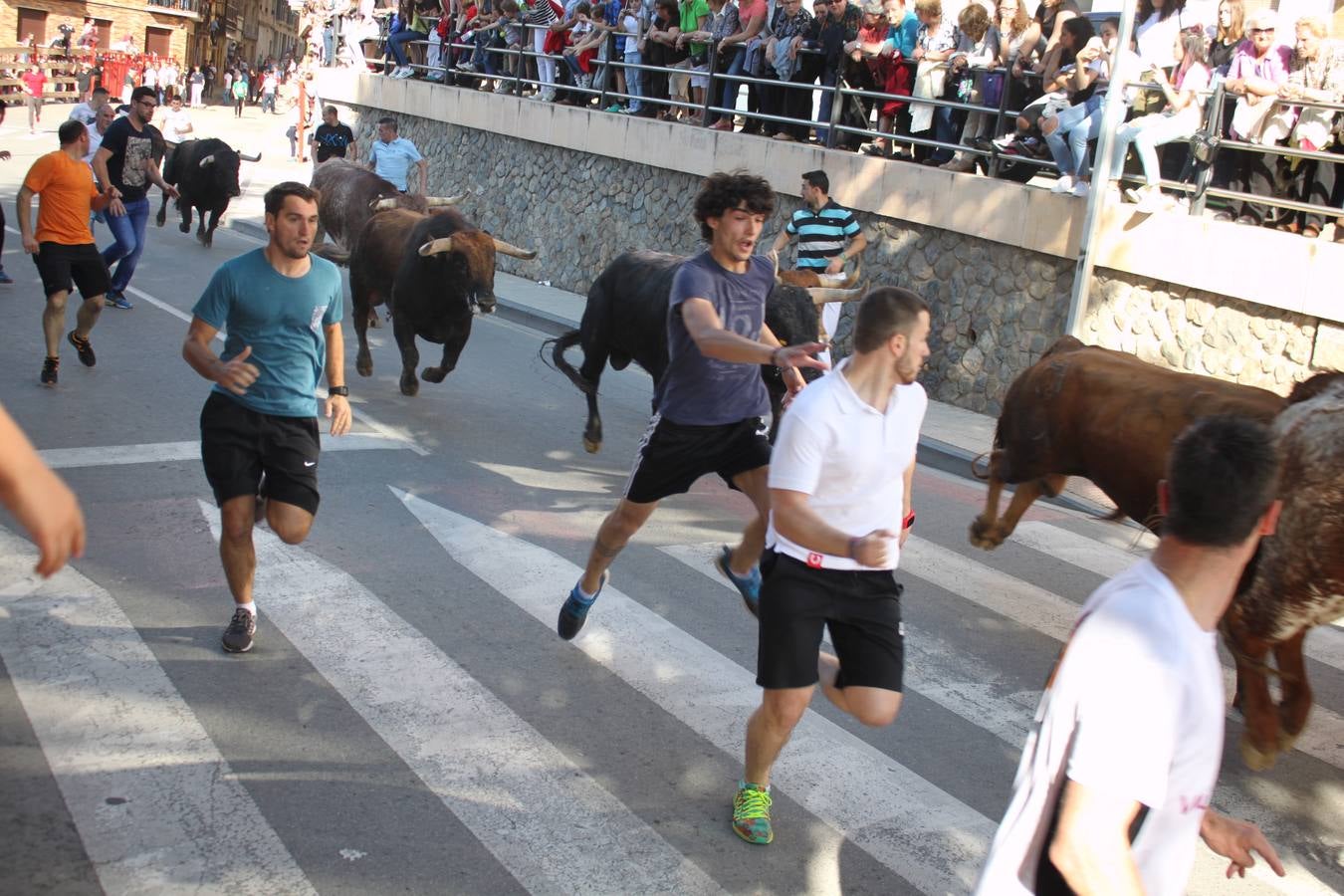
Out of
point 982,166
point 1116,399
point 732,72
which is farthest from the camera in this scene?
point 732,72

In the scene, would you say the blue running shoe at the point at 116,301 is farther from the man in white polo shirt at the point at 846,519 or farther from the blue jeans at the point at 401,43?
the blue jeans at the point at 401,43

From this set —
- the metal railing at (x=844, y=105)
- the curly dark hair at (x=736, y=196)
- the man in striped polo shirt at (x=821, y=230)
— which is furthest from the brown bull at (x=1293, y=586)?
the man in striped polo shirt at (x=821, y=230)

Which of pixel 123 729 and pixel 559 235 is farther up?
pixel 559 235

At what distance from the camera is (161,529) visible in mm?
7180

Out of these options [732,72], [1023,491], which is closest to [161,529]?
[1023,491]

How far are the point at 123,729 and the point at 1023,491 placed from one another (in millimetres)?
4975

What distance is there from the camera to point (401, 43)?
25328 millimetres

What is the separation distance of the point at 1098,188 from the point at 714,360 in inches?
284

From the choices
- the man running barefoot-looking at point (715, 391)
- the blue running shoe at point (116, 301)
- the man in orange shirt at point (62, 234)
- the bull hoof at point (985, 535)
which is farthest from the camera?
the blue running shoe at point (116, 301)

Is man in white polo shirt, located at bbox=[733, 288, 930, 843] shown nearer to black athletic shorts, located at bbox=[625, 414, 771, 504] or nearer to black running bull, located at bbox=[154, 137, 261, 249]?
black athletic shorts, located at bbox=[625, 414, 771, 504]

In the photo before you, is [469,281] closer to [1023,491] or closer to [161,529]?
[161,529]

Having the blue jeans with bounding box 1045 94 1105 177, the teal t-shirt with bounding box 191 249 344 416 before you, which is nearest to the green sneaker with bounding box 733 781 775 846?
the teal t-shirt with bounding box 191 249 344 416

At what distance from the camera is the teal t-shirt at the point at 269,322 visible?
223 inches

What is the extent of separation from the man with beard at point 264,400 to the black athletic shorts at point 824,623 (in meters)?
2.40
